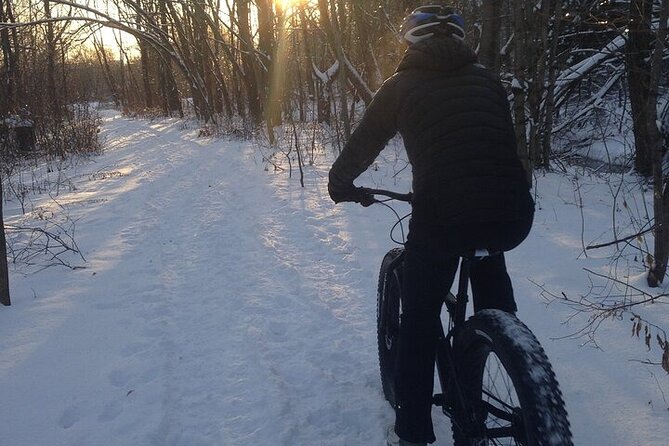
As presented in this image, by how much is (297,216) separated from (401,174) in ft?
9.71

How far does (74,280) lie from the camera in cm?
511

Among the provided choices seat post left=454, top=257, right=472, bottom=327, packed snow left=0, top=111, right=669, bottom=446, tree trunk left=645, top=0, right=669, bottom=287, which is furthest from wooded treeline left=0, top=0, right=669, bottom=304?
seat post left=454, top=257, right=472, bottom=327

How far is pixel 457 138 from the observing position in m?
1.90

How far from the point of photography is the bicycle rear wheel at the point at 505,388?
1545mm

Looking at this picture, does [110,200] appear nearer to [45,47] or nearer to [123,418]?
[123,418]

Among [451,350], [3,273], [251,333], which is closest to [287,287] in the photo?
[251,333]

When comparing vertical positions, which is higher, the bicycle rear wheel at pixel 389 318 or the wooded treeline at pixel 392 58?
the wooded treeline at pixel 392 58

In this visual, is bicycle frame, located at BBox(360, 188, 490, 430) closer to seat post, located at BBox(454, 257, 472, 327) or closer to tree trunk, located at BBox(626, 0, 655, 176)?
seat post, located at BBox(454, 257, 472, 327)

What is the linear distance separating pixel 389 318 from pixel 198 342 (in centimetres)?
172

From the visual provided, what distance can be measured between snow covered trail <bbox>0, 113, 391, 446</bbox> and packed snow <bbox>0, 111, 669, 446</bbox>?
13mm

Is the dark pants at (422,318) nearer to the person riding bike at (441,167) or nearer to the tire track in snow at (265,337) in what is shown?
the person riding bike at (441,167)

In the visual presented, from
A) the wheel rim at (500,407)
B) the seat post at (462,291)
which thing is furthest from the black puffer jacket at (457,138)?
the wheel rim at (500,407)

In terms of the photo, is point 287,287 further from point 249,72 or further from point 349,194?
point 249,72

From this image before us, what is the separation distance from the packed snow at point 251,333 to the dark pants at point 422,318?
57 cm
